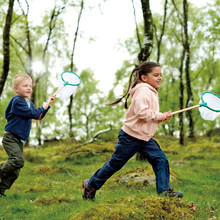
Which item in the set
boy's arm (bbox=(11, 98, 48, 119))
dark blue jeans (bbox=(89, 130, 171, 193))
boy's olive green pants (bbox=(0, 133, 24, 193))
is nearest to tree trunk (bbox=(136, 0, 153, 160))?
boy's arm (bbox=(11, 98, 48, 119))

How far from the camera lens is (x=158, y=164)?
4.13 meters

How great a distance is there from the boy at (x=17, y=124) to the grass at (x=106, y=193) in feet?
1.98

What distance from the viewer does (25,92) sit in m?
4.80

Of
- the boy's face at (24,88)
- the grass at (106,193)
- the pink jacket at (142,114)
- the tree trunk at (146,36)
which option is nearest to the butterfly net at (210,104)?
A: the pink jacket at (142,114)

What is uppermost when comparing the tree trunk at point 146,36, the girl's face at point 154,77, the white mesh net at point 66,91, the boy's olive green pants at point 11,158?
the tree trunk at point 146,36

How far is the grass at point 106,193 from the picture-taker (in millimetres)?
3385

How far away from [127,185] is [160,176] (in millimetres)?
1920

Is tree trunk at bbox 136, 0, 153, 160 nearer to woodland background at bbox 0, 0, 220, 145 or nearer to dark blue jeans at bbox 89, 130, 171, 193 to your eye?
woodland background at bbox 0, 0, 220, 145

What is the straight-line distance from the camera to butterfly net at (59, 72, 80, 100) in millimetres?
5047

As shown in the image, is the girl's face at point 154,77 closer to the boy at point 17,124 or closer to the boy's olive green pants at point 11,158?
the boy at point 17,124

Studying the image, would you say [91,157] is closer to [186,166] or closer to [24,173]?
[24,173]

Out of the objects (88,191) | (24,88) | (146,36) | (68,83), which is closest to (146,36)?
(146,36)

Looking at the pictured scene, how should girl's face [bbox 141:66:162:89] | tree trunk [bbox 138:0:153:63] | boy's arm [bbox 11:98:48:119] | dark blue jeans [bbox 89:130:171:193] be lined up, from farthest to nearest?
tree trunk [bbox 138:0:153:63], boy's arm [bbox 11:98:48:119], girl's face [bbox 141:66:162:89], dark blue jeans [bbox 89:130:171:193]

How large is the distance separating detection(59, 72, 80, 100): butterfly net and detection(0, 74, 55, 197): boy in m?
0.50
